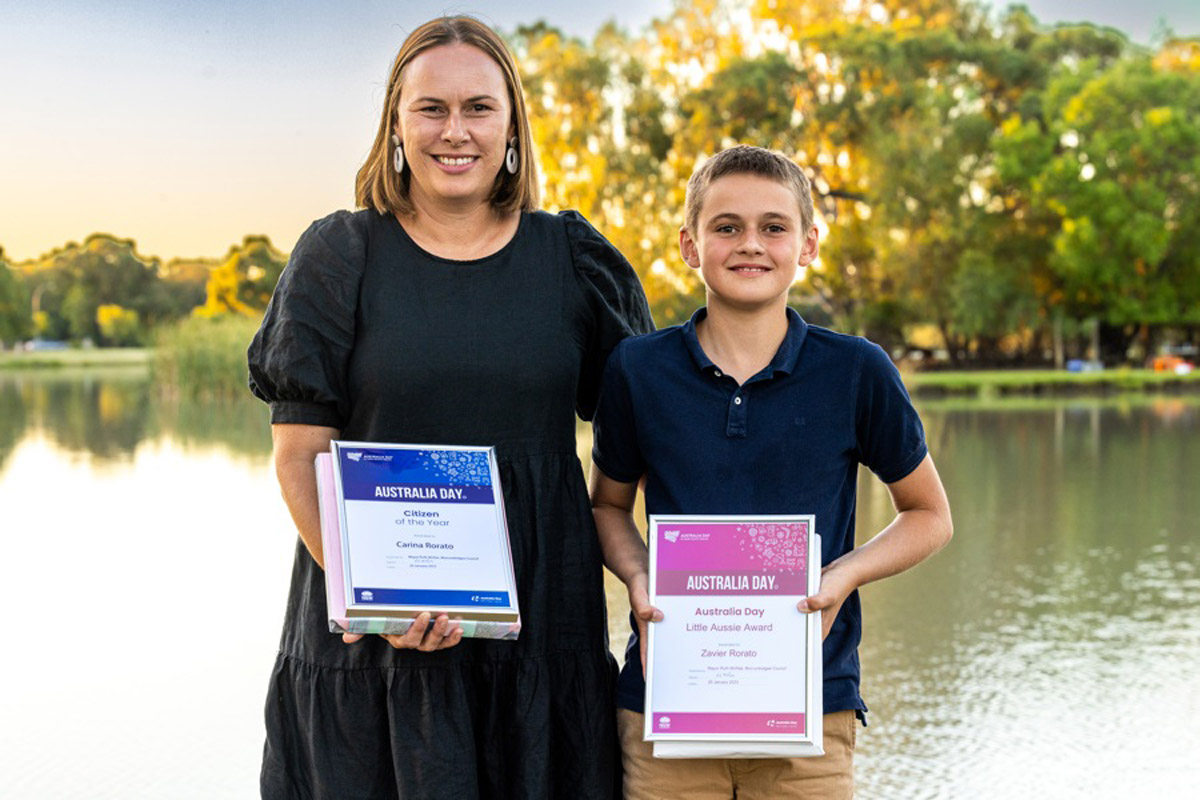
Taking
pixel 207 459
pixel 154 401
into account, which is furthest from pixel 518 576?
pixel 154 401

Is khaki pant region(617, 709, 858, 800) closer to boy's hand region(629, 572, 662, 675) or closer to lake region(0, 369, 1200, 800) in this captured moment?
boy's hand region(629, 572, 662, 675)

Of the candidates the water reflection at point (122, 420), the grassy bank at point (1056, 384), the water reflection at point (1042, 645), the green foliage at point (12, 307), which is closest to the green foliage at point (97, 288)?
the green foliage at point (12, 307)

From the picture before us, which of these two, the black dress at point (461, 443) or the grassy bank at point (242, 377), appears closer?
the black dress at point (461, 443)

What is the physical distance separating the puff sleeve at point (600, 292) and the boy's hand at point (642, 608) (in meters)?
0.32

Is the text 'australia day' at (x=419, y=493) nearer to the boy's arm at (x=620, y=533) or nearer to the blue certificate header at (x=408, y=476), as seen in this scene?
the blue certificate header at (x=408, y=476)

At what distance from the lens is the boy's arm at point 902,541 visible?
1655 mm

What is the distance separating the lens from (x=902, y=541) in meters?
1.76

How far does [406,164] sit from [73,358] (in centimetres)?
3646

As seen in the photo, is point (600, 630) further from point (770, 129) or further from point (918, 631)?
point (770, 129)

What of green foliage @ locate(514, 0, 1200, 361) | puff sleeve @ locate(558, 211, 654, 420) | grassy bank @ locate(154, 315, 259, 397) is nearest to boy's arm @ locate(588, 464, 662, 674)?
puff sleeve @ locate(558, 211, 654, 420)

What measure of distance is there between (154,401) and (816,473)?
55.4 ft

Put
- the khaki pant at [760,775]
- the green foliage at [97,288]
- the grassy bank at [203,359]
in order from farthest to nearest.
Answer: the green foliage at [97,288], the grassy bank at [203,359], the khaki pant at [760,775]

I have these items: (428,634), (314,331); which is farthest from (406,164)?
(428,634)

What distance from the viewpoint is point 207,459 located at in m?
10.5
